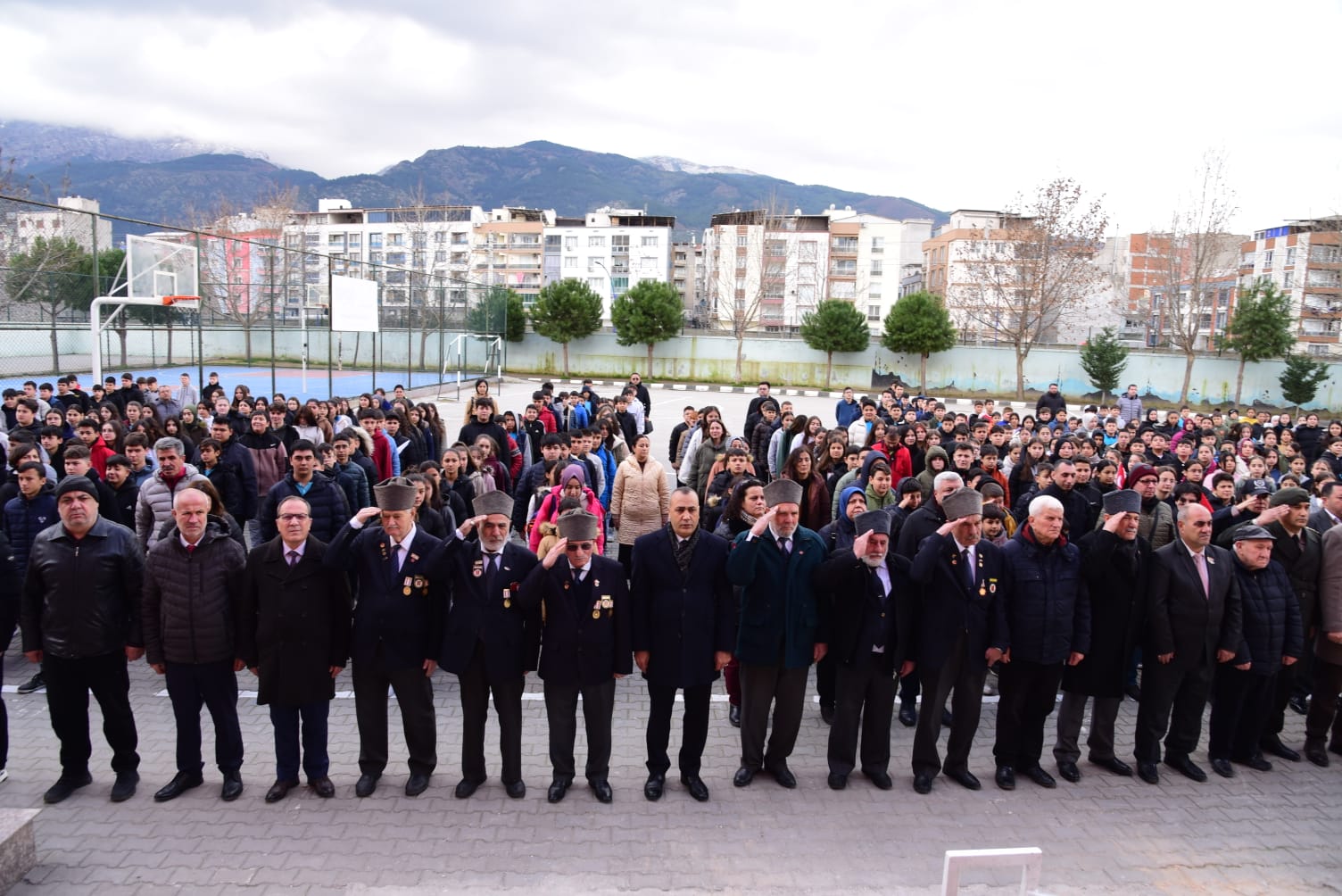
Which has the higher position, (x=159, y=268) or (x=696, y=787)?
(x=159, y=268)

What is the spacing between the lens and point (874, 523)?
4.61 metres

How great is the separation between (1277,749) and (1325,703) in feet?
1.43

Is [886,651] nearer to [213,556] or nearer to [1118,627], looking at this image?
[1118,627]

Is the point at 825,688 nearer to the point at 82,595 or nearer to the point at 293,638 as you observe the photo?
the point at 293,638

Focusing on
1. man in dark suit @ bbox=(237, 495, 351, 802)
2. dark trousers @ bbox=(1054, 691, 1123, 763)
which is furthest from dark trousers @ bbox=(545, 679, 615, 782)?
dark trousers @ bbox=(1054, 691, 1123, 763)

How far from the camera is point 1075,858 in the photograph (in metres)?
4.23

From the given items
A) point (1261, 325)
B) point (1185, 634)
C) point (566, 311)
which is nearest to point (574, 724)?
point (1185, 634)

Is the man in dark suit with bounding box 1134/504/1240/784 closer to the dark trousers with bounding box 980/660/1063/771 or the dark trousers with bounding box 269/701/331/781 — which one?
the dark trousers with bounding box 980/660/1063/771

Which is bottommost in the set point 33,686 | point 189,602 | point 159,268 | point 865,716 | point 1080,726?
point 33,686

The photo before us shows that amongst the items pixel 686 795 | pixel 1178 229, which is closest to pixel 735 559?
pixel 686 795

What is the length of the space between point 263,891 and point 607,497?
6318mm

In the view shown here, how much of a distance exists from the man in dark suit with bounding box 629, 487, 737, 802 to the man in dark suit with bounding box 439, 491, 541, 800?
626 mm

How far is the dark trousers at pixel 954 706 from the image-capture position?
489 cm

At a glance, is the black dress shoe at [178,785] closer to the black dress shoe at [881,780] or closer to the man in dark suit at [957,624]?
the black dress shoe at [881,780]
